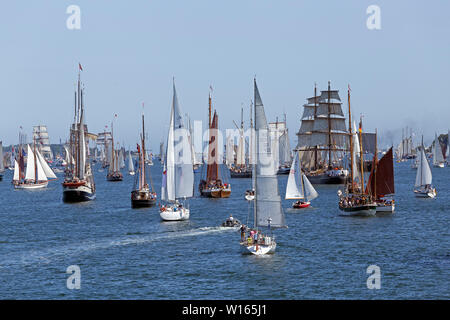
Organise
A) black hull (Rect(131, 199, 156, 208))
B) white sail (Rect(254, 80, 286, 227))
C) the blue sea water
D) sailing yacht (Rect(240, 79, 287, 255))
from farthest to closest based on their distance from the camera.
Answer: black hull (Rect(131, 199, 156, 208)), sailing yacht (Rect(240, 79, 287, 255)), white sail (Rect(254, 80, 286, 227)), the blue sea water

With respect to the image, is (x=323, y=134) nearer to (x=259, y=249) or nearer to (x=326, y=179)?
(x=326, y=179)

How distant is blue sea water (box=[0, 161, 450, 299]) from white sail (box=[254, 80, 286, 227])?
3349 mm

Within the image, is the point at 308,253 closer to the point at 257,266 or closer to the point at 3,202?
the point at 257,266

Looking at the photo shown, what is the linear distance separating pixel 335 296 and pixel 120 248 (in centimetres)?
2432

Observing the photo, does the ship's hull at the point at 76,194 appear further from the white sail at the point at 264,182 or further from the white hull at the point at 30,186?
the white sail at the point at 264,182

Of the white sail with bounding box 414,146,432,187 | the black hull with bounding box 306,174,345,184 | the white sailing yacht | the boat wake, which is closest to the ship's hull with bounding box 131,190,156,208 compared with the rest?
the boat wake

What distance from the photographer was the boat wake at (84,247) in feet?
173

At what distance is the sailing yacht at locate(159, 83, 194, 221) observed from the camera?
73.2 metres

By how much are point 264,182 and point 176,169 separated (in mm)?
25854

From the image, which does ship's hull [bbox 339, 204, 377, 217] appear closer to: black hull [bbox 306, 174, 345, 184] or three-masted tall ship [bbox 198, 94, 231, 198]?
three-masted tall ship [bbox 198, 94, 231, 198]

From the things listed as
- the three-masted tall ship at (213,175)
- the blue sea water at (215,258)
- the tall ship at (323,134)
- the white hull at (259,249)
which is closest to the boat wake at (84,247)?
the blue sea water at (215,258)

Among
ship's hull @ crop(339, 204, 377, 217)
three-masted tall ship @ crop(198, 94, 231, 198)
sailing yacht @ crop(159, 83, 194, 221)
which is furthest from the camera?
three-masted tall ship @ crop(198, 94, 231, 198)

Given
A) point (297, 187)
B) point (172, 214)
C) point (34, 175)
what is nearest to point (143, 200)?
point (172, 214)
